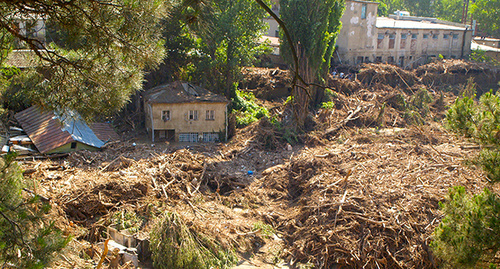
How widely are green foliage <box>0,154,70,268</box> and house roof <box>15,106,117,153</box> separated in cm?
1107

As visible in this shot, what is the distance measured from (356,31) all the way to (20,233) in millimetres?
31412

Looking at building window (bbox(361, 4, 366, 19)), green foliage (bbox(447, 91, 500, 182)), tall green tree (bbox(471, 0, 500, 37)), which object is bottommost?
green foliage (bbox(447, 91, 500, 182))

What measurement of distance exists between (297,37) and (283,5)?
6.27 feet

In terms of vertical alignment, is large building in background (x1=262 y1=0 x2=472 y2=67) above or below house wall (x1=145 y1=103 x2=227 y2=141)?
above

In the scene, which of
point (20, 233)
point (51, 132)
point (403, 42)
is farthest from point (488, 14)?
point (20, 233)

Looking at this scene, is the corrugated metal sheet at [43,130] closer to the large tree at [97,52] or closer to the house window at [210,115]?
the house window at [210,115]

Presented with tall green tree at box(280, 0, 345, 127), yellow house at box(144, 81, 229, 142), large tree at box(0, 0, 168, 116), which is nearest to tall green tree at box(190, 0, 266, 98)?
tall green tree at box(280, 0, 345, 127)

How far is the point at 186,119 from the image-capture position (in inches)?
773

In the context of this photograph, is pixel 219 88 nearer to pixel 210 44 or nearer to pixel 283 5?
pixel 210 44

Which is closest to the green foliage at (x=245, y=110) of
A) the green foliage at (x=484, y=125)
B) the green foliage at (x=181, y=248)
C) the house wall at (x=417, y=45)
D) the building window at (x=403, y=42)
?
the green foliage at (x=181, y=248)

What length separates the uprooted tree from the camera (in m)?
5.77

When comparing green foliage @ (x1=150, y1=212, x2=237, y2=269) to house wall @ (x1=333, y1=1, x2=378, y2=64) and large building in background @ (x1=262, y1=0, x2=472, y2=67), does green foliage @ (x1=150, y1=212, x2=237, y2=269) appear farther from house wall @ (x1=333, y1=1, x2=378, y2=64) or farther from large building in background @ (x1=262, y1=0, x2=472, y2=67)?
house wall @ (x1=333, y1=1, x2=378, y2=64)

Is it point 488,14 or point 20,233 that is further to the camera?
point 488,14

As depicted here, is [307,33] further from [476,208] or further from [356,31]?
[476,208]
